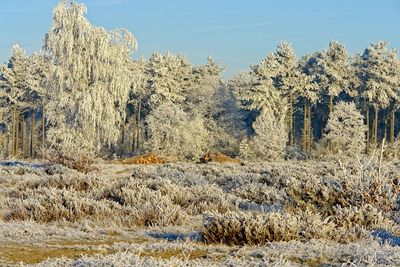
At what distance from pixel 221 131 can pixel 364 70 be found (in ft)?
53.8

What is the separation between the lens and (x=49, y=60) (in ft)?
100

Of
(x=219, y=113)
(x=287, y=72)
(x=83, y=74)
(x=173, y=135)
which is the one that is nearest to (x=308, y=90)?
(x=287, y=72)

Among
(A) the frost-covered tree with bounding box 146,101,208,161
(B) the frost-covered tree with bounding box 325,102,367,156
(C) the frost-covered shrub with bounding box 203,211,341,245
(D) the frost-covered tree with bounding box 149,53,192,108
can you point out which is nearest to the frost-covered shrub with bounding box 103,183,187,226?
(C) the frost-covered shrub with bounding box 203,211,341,245

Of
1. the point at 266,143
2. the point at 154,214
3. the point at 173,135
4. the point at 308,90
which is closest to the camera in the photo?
the point at 154,214

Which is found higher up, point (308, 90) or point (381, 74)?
point (381, 74)

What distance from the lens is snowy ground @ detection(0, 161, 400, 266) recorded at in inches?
192

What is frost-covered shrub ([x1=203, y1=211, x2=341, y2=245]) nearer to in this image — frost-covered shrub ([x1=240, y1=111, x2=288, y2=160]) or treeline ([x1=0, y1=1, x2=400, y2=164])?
treeline ([x1=0, y1=1, x2=400, y2=164])

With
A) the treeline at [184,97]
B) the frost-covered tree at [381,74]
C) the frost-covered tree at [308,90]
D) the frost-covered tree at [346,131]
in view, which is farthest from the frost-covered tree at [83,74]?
the frost-covered tree at [381,74]

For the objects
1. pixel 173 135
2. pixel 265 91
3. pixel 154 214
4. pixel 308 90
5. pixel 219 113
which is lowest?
pixel 154 214

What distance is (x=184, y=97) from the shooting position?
61.8 meters

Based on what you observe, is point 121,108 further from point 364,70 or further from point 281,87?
point 364,70

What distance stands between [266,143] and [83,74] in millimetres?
22026

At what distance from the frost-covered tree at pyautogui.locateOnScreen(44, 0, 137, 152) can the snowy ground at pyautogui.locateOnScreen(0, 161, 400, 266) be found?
19002 mm

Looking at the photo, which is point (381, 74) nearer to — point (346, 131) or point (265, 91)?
point (346, 131)
